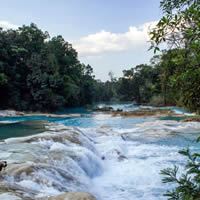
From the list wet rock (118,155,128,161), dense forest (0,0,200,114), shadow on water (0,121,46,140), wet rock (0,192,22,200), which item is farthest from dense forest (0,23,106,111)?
wet rock (0,192,22,200)

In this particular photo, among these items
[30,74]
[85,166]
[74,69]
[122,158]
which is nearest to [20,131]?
[122,158]

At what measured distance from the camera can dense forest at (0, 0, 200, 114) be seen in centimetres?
221

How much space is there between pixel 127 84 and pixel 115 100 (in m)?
13.0

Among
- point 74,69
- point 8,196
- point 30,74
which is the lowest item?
point 8,196

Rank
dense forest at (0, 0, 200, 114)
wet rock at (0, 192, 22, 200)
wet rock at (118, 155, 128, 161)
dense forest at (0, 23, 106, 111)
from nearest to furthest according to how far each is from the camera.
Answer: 1. dense forest at (0, 0, 200, 114)
2. wet rock at (0, 192, 22, 200)
3. wet rock at (118, 155, 128, 161)
4. dense forest at (0, 23, 106, 111)

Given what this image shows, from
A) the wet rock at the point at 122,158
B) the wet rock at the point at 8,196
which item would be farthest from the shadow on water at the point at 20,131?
the wet rock at the point at 8,196

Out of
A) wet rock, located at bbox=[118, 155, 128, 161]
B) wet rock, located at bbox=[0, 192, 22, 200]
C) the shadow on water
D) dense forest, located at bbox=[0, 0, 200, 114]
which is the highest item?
dense forest, located at bbox=[0, 0, 200, 114]

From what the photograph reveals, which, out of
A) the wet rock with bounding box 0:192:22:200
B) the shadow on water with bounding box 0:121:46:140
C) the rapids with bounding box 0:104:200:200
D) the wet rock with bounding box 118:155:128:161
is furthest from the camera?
the shadow on water with bounding box 0:121:46:140

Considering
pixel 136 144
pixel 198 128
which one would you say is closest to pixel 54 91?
pixel 198 128

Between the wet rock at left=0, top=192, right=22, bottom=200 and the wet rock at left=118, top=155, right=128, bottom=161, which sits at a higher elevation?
the wet rock at left=0, top=192, right=22, bottom=200

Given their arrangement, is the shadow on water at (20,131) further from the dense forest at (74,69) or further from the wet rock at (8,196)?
the wet rock at (8,196)

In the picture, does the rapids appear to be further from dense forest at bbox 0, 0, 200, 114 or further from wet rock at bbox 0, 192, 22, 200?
dense forest at bbox 0, 0, 200, 114

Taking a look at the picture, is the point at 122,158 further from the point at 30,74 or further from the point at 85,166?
the point at 30,74

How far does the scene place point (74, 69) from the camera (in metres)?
46.5
